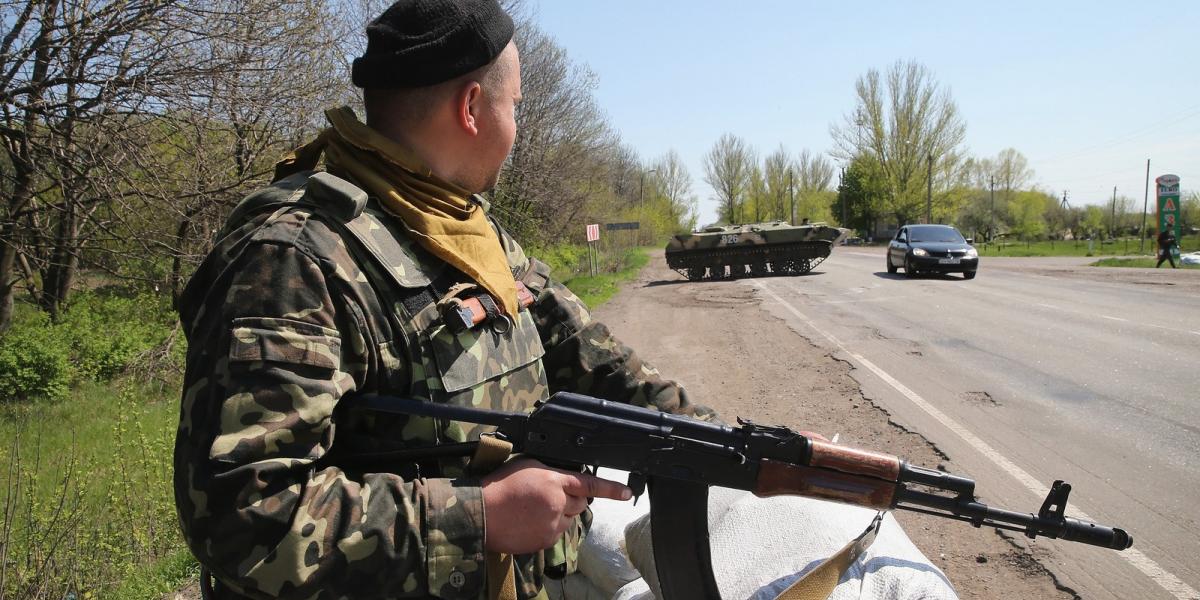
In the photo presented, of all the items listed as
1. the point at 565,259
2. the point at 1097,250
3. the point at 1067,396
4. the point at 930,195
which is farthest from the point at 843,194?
the point at 1067,396

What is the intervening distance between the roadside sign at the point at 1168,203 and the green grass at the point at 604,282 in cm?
1536

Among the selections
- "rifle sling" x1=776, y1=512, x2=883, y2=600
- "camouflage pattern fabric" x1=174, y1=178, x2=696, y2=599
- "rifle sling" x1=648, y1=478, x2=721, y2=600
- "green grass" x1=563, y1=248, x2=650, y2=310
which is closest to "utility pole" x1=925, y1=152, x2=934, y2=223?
"green grass" x1=563, y1=248, x2=650, y2=310

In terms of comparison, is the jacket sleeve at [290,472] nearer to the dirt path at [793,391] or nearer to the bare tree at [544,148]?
the dirt path at [793,391]

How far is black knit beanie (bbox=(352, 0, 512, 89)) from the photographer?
142 centimetres

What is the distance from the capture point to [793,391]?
259 inches

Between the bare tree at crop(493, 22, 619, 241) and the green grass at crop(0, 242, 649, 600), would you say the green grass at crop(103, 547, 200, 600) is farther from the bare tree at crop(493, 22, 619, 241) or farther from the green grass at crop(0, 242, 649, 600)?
the bare tree at crop(493, 22, 619, 241)

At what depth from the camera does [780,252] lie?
21.6m

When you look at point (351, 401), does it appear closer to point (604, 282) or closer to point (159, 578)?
point (159, 578)

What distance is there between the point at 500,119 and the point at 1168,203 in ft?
87.4

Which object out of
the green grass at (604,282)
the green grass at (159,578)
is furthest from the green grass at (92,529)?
the green grass at (604,282)

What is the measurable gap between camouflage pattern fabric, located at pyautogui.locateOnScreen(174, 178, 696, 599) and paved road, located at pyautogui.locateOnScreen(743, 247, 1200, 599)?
2885 millimetres

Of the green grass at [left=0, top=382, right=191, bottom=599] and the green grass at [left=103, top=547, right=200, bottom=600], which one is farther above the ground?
the green grass at [left=0, top=382, right=191, bottom=599]

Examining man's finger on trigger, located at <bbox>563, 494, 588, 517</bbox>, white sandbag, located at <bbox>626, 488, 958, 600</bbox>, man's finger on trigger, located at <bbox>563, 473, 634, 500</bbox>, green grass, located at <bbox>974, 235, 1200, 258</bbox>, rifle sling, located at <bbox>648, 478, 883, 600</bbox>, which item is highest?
man's finger on trigger, located at <bbox>563, 473, 634, 500</bbox>

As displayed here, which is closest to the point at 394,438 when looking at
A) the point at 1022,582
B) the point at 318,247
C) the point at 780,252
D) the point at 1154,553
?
the point at 318,247
